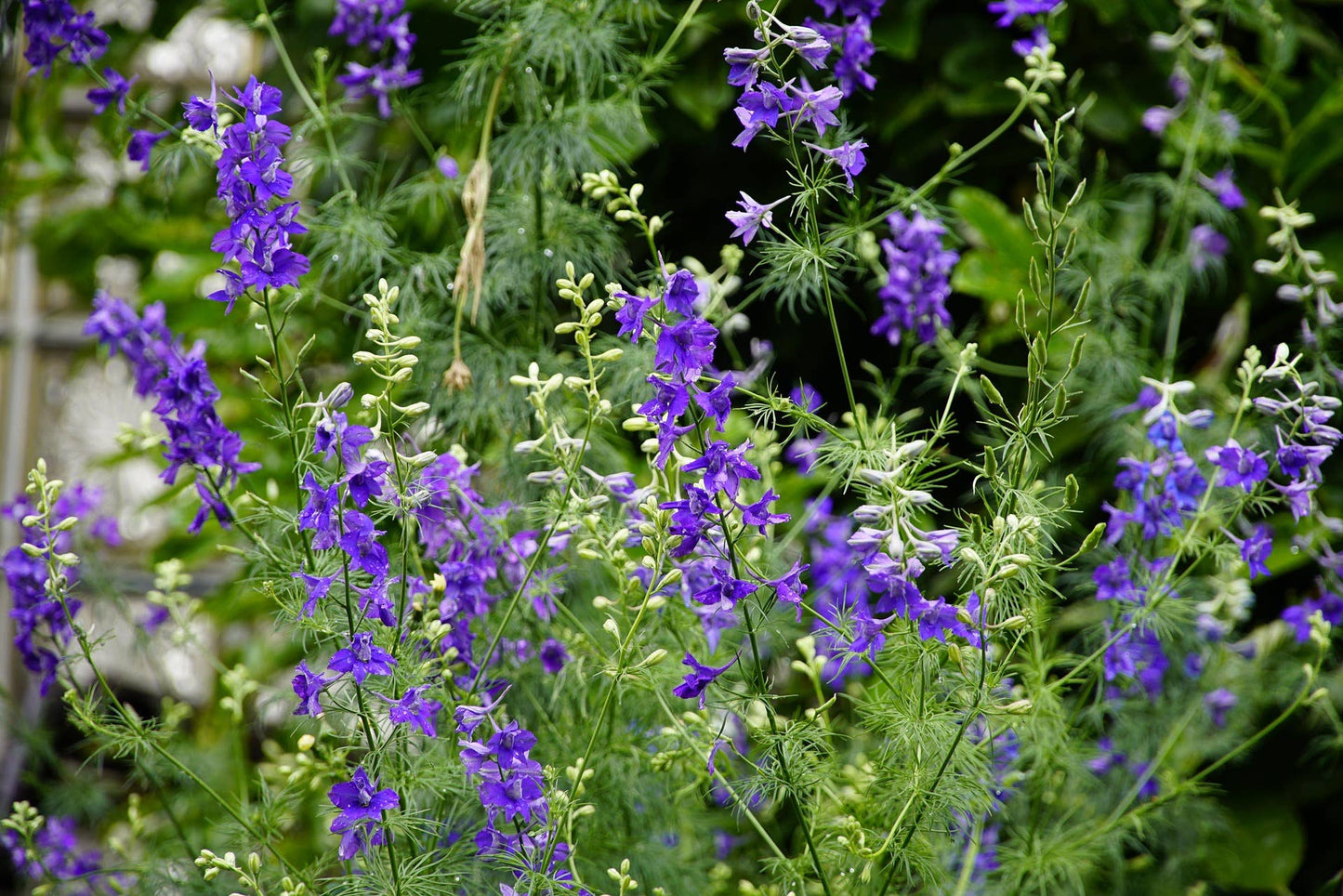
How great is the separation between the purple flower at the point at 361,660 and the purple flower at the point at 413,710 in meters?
0.04

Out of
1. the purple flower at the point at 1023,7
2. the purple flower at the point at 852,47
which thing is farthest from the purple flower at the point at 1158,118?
the purple flower at the point at 852,47

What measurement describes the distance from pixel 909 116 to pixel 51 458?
3174mm

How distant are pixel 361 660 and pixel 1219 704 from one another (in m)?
1.56

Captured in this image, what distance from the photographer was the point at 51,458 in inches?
154

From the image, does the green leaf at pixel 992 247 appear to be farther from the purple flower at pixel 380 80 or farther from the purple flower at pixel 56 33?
the purple flower at pixel 56 33

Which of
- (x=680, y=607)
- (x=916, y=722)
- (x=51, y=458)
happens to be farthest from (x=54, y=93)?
(x=916, y=722)

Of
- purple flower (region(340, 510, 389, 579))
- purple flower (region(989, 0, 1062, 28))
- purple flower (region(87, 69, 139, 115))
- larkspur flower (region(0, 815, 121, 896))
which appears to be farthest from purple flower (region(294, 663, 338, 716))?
purple flower (region(989, 0, 1062, 28))

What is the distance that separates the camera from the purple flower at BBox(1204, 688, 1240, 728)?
76.7 inches

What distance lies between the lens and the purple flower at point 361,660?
1.11 metres

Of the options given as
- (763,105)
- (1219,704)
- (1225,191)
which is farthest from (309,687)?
(1225,191)

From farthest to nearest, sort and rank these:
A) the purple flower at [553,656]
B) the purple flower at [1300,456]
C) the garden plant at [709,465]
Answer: the purple flower at [553,656], the purple flower at [1300,456], the garden plant at [709,465]

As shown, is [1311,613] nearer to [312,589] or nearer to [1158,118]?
[1158,118]

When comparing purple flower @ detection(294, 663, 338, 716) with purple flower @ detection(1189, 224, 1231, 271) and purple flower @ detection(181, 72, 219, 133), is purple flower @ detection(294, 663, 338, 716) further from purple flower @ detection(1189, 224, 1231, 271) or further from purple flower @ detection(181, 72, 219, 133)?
purple flower @ detection(1189, 224, 1231, 271)

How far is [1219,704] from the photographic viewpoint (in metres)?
1.96
